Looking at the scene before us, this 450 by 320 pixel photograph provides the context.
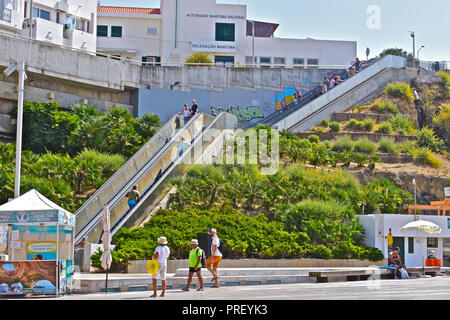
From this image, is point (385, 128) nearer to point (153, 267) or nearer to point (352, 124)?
point (352, 124)

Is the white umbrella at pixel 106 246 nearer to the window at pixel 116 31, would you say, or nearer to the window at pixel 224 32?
the window at pixel 116 31

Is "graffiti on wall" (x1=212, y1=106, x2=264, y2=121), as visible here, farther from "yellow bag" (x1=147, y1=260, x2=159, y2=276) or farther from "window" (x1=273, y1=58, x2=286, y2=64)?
"yellow bag" (x1=147, y1=260, x2=159, y2=276)

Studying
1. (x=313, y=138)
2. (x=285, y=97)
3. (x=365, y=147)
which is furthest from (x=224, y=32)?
(x=365, y=147)

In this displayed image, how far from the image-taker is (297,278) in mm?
23141

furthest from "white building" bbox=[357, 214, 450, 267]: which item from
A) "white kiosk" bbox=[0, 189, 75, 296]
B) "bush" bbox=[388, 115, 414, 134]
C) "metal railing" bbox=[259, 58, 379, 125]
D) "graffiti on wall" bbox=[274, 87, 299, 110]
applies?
"graffiti on wall" bbox=[274, 87, 299, 110]

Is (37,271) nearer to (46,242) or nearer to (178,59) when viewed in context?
(46,242)

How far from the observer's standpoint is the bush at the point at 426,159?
43.9m

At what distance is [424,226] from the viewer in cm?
2983

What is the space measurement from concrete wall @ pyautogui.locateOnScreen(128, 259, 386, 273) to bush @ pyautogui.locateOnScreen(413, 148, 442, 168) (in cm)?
1629

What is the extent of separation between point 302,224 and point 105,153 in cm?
1145

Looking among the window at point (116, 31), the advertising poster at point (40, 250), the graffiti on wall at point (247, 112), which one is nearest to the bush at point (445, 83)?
the graffiti on wall at point (247, 112)

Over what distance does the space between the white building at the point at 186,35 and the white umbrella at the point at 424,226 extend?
3520cm

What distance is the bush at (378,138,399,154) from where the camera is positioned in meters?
44.8
